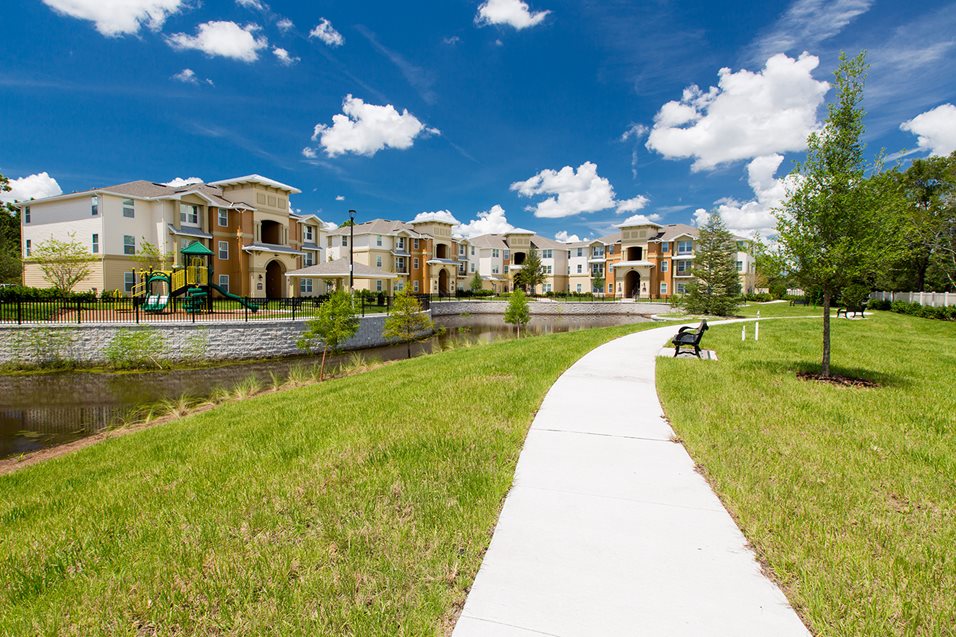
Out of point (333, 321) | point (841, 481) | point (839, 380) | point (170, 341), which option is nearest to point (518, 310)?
point (333, 321)

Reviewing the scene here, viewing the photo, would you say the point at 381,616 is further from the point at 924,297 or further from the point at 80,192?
the point at 924,297

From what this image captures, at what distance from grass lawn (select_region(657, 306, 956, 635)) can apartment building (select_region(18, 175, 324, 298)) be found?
3851 centimetres

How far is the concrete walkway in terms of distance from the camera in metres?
2.63

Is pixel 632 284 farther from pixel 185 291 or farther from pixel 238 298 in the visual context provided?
pixel 185 291

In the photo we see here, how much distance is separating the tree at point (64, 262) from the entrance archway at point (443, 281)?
38.7 metres

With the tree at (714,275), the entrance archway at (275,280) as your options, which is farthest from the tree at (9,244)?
the tree at (714,275)

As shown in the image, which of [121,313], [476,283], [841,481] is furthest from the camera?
[476,283]

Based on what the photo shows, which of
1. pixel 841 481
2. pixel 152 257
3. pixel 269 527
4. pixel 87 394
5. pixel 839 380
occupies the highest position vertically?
pixel 152 257

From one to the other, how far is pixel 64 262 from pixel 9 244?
35.2m

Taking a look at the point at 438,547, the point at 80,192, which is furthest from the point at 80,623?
the point at 80,192

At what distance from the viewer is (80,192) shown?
33.8 metres

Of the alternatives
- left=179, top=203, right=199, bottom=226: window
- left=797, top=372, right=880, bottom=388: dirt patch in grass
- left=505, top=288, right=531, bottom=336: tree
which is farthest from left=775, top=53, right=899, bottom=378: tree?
left=179, top=203, right=199, bottom=226: window

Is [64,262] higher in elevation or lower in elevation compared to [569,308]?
higher

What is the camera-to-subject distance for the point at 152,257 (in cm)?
3303
